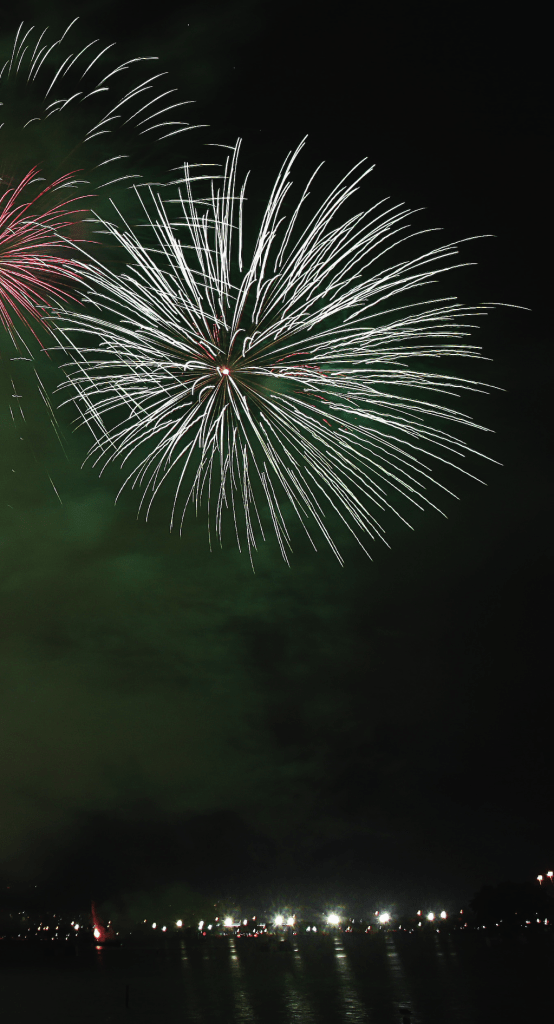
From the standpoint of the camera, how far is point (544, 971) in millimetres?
76625

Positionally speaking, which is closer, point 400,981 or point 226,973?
point 400,981

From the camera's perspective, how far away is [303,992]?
239 feet

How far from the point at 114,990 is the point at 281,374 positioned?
287 ft

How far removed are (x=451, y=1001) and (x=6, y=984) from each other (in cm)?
5726

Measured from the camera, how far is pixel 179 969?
11144 centimetres

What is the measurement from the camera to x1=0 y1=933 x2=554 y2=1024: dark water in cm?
5447

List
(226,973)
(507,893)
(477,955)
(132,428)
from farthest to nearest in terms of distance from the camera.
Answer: (507,893) → (477,955) → (226,973) → (132,428)

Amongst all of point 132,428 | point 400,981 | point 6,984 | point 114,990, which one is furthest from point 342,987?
point 132,428

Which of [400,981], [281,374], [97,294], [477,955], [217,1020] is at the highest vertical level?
[97,294]

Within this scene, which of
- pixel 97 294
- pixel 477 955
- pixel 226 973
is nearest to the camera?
pixel 97 294

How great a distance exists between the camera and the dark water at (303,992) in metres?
54.5

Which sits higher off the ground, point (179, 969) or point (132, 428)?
point (132, 428)

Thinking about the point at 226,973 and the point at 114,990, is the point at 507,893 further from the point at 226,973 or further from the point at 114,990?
the point at 114,990

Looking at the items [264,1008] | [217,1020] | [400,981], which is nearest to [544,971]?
[400,981]
